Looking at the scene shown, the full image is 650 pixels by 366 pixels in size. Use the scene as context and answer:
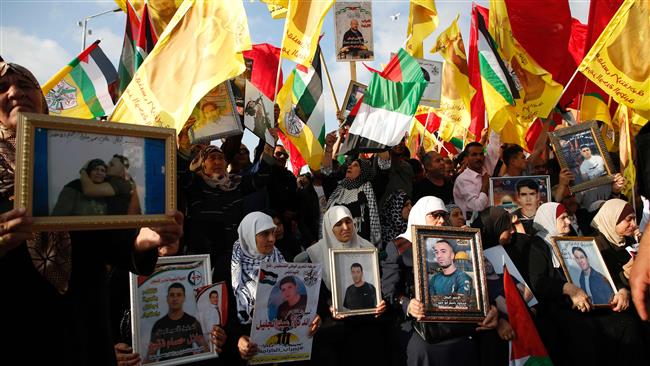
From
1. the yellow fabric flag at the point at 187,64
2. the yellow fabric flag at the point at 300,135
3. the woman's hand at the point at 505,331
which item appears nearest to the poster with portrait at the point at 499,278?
the woman's hand at the point at 505,331

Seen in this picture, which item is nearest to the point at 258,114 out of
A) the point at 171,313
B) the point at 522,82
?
the point at 171,313

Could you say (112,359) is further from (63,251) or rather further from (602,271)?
(602,271)

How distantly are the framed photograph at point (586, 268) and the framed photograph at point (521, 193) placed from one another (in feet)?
3.04

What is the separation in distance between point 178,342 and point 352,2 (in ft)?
19.1

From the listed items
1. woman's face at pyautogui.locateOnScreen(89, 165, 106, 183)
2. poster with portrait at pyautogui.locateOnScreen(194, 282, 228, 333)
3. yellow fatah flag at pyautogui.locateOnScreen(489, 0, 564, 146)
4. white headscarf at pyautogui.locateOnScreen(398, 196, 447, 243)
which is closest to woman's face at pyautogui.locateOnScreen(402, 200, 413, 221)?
white headscarf at pyautogui.locateOnScreen(398, 196, 447, 243)

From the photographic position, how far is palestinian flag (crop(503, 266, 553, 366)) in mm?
5332

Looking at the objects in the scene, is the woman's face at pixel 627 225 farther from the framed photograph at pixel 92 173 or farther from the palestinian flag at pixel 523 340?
the framed photograph at pixel 92 173

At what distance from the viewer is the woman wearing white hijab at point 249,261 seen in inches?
189

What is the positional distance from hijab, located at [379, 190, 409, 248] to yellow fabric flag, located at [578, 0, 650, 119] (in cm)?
249

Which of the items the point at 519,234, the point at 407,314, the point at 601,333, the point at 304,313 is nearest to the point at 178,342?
the point at 304,313

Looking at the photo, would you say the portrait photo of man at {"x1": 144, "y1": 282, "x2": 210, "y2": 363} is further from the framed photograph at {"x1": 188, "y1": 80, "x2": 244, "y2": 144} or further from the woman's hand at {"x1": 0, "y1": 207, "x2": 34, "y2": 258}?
the woman's hand at {"x1": 0, "y1": 207, "x2": 34, "y2": 258}

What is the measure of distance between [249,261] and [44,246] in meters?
3.04

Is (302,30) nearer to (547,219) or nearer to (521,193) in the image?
(521,193)

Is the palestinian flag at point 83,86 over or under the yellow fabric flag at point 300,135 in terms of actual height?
over
